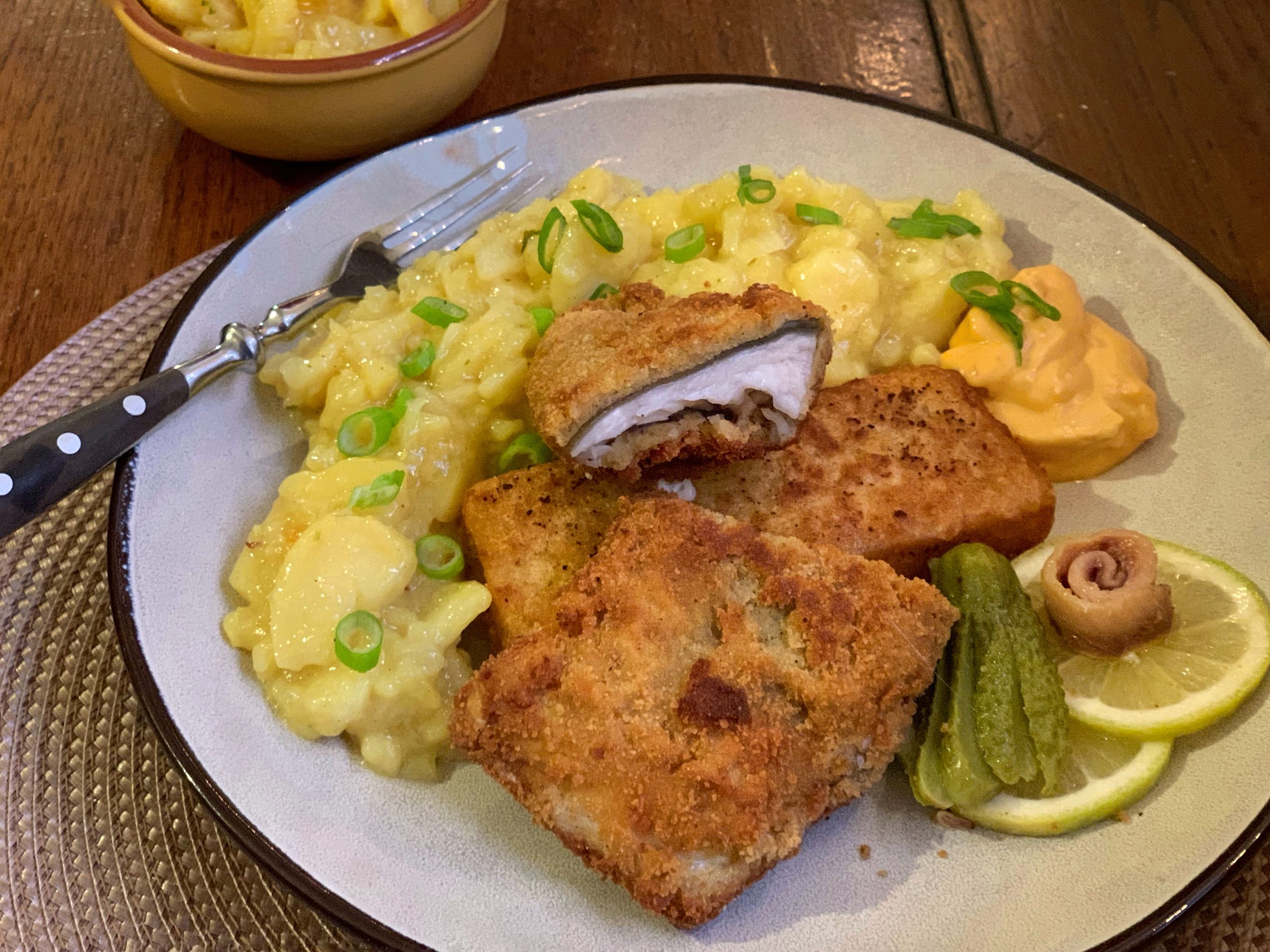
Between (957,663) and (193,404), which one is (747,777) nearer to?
(957,663)

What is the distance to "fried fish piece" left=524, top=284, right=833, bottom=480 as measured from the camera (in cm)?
199

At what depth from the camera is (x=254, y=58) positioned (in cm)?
253

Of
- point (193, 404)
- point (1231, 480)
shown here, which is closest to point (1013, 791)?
point (1231, 480)

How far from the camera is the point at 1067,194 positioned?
258cm

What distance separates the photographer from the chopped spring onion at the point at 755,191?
253 centimetres

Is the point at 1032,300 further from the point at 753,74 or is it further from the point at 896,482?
the point at 753,74

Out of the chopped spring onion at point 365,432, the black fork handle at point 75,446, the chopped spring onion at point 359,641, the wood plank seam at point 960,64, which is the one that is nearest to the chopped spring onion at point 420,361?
the chopped spring onion at point 365,432

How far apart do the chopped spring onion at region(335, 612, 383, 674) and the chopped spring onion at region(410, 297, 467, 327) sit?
2.62 feet

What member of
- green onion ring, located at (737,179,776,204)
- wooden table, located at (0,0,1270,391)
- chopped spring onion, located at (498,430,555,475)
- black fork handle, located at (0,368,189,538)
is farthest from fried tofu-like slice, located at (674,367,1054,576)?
wooden table, located at (0,0,1270,391)

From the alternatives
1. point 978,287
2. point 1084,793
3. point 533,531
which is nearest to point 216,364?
point 533,531

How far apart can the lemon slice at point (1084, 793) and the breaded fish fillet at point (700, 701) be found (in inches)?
8.9

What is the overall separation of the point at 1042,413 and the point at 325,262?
192 cm

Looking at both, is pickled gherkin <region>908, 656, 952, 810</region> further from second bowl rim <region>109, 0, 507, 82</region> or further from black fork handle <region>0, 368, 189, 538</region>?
second bowl rim <region>109, 0, 507, 82</region>

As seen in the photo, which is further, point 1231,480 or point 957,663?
point 1231,480
